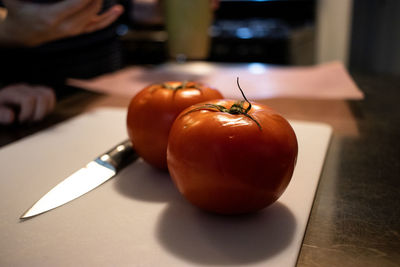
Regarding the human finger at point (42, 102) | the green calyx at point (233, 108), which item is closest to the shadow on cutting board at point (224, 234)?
the green calyx at point (233, 108)

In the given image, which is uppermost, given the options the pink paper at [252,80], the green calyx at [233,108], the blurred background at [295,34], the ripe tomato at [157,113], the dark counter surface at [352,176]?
the green calyx at [233,108]

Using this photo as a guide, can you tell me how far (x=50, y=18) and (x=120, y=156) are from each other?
0.38 metres

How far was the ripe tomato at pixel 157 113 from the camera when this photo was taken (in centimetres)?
50

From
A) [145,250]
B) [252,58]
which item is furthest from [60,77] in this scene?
[252,58]

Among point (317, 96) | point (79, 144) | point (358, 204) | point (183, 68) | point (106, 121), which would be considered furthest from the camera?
point (183, 68)

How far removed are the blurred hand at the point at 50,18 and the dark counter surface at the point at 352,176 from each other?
0.63ft

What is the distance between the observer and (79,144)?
66cm

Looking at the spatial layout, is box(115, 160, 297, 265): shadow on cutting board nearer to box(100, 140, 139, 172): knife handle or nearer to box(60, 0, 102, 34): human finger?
box(100, 140, 139, 172): knife handle

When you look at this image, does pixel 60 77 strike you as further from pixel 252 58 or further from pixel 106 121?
pixel 252 58

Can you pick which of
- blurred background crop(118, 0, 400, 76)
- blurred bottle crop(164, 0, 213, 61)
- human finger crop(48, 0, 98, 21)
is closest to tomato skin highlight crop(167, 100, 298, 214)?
human finger crop(48, 0, 98, 21)

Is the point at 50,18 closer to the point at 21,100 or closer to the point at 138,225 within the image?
the point at 21,100

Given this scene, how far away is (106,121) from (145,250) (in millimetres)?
446

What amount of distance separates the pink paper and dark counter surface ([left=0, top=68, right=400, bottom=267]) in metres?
0.04

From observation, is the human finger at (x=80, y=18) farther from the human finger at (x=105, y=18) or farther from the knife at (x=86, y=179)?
the knife at (x=86, y=179)
